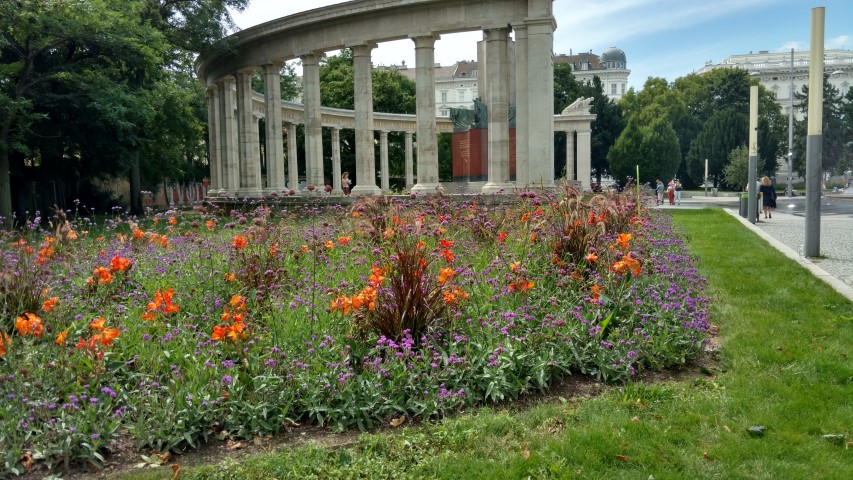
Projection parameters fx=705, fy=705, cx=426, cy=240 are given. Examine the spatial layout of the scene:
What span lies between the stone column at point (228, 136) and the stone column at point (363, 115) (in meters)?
11.3

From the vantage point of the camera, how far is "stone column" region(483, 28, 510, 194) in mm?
27700

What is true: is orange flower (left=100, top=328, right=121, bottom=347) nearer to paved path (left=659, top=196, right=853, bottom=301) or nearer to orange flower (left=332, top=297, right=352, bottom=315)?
orange flower (left=332, top=297, right=352, bottom=315)

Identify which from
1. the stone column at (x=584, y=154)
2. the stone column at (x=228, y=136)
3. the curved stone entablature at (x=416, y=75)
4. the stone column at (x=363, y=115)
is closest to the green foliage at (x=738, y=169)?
the stone column at (x=584, y=154)

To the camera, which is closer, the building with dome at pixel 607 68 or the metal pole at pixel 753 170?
the metal pole at pixel 753 170

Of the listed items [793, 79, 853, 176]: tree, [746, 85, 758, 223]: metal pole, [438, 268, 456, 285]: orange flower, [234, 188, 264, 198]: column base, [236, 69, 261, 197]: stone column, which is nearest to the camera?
[438, 268, 456, 285]: orange flower

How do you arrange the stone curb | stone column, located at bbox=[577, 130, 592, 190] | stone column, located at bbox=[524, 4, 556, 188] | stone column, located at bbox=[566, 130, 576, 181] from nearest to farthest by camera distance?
the stone curb → stone column, located at bbox=[524, 4, 556, 188] → stone column, located at bbox=[577, 130, 592, 190] → stone column, located at bbox=[566, 130, 576, 181]

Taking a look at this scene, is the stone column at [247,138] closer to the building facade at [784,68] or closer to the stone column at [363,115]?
Answer: the stone column at [363,115]

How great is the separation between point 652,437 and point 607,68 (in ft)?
447

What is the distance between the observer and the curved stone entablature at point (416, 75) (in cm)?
2661

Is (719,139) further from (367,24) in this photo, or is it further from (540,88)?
(367,24)

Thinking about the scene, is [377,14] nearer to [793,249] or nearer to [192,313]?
[793,249]

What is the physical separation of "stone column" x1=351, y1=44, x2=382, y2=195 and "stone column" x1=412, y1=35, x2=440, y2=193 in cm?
249

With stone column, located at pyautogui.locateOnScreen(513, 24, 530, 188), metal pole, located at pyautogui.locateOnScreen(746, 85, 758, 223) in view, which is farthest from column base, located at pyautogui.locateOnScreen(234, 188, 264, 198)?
metal pole, located at pyautogui.locateOnScreen(746, 85, 758, 223)

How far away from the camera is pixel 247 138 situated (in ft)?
123
